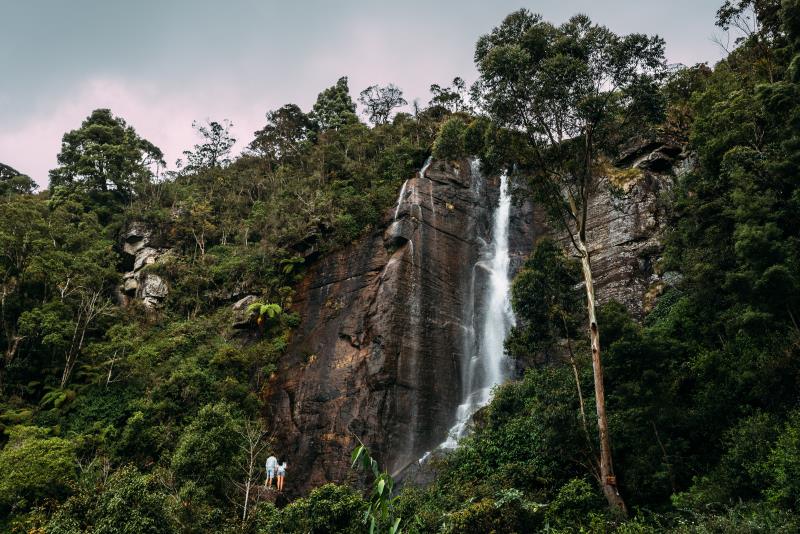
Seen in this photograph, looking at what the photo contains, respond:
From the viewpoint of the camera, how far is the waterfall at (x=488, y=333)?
22375 mm

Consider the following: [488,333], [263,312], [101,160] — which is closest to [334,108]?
[101,160]

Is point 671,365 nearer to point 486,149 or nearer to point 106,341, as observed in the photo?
point 486,149

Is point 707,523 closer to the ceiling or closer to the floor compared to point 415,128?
closer to the floor

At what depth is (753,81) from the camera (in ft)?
73.5

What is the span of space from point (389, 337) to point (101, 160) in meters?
28.9

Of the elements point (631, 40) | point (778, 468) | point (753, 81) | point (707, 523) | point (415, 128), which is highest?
point (415, 128)

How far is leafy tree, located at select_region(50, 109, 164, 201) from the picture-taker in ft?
127

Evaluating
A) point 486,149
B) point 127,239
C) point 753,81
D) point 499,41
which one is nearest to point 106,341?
point 127,239

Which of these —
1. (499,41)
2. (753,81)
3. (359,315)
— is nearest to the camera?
(499,41)

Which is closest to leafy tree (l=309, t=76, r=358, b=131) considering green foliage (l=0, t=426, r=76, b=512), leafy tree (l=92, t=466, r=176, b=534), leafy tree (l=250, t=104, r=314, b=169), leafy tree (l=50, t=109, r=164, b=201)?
leafy tree (l=250, t=104, r=314, b=169)

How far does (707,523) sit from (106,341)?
83.5 ft

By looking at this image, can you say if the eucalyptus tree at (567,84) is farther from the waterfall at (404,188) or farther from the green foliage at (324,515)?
Result: the waterfall at (404,188)

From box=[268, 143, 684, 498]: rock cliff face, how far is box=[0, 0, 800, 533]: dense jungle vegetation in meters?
1.53

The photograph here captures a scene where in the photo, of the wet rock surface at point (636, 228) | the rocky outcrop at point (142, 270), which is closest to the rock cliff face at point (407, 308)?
the wet rock surface at point (636, 228)
